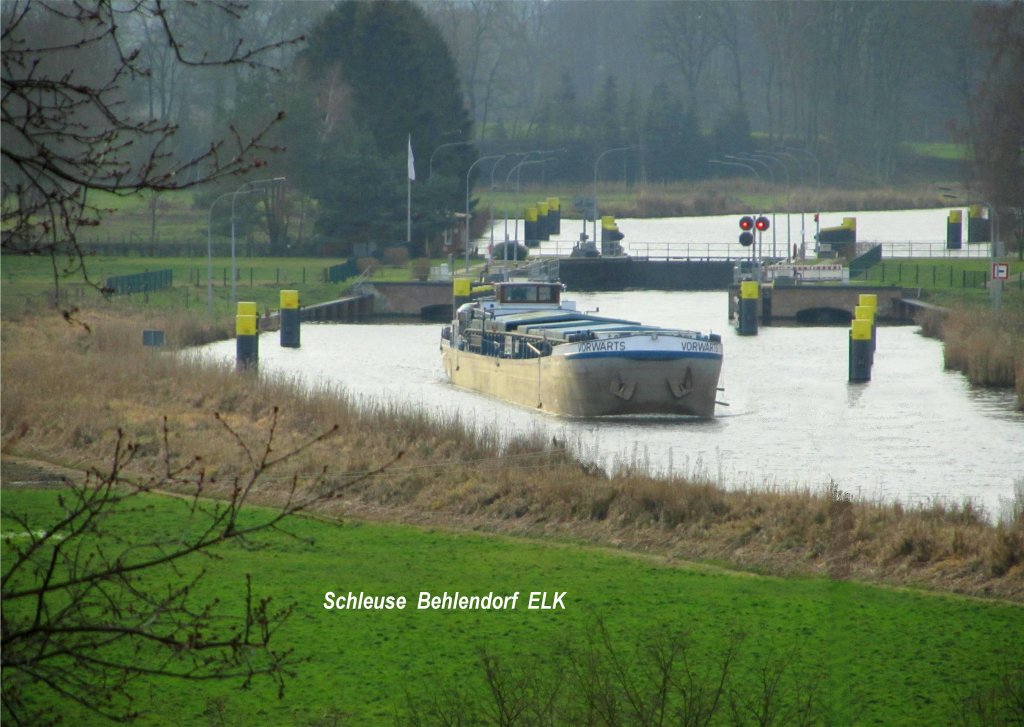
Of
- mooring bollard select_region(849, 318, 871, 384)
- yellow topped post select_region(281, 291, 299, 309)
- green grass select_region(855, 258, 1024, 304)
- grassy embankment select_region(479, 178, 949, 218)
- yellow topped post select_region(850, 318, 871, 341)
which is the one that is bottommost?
mooring bollard select_region(849, 318, 871, 384)

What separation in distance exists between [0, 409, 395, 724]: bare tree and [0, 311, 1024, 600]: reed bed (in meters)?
1.26

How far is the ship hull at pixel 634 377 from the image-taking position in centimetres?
3662

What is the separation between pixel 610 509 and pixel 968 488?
9.71 metres

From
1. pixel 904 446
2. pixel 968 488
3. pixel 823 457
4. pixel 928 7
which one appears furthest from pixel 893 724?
pixel 928 7

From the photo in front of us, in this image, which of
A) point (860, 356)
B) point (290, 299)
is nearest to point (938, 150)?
point (860, 356)

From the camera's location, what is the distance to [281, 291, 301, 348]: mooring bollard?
5159 cm

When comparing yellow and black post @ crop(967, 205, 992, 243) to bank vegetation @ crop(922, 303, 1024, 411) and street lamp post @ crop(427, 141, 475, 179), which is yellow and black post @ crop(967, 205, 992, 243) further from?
bank vegetation @ crop(922, 303, 1024, 411)

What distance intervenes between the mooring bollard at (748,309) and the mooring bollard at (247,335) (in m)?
21.8

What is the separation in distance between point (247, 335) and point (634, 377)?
12.1 meters

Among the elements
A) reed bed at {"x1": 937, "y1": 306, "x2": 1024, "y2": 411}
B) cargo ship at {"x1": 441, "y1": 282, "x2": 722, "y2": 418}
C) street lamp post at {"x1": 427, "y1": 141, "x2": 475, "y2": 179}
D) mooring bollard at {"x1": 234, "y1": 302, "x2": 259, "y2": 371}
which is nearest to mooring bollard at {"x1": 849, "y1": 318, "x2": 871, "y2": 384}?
reed bed at {"x1": 937, "y1": 306, "x2": 1024, "y2": 411}

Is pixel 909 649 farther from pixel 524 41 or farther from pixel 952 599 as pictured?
pixel 524 41

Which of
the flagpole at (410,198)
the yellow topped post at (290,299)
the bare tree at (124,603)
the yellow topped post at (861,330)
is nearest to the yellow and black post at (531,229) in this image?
the flagpole at (410,198)

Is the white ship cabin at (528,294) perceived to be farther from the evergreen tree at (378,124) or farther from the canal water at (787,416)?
the evergreen tree at (378,124)

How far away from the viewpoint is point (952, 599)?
639 inches
